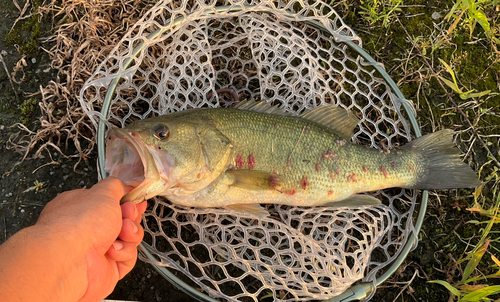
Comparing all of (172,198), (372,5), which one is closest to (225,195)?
(172,198)

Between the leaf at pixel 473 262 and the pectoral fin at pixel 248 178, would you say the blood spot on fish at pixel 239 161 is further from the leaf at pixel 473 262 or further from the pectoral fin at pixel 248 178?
the leaf at pixel 473 262

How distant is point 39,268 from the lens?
5.65 ft

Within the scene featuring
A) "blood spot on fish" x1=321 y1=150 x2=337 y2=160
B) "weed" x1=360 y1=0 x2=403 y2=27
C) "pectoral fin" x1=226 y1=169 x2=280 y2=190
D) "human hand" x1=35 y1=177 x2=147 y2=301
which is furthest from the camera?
"weed" x1=360 y1=0 x2=403 y2=27

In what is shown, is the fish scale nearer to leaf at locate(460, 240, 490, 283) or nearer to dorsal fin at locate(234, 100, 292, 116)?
dorsal fin at locate(234, 100, 292, 116)

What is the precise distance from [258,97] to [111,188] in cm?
192

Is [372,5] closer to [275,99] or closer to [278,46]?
[278,46]

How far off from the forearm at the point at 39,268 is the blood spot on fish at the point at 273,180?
58.9 inches

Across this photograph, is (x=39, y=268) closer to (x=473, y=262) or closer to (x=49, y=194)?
(x=49, y=194)

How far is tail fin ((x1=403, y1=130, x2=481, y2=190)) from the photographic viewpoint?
2979mm

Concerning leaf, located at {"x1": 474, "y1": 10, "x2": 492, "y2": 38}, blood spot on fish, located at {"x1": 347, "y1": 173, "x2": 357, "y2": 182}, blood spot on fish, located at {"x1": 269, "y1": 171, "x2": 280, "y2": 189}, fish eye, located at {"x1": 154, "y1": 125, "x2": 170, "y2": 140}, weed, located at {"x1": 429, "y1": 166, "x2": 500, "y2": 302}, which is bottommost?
weed, located at {"x1": 429, "y1": 166, "x2": 500, "y2": 302}

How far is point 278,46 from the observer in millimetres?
3281

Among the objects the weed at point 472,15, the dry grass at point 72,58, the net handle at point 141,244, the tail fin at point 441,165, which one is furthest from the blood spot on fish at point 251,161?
the weed at point 472,15

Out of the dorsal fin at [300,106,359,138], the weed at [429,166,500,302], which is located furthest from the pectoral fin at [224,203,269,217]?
the weed at [429,166,500,302]

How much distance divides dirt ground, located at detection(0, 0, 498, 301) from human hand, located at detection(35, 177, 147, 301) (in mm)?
1007
